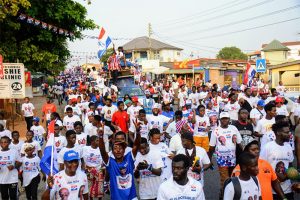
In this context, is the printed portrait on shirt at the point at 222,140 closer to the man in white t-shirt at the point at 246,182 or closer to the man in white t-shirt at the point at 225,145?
the man in white t-shirt at the point at 225,145

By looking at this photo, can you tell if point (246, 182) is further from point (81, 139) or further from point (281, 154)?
point (81, 139)

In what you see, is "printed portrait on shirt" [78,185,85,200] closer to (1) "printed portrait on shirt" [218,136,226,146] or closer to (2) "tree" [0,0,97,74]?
(1) "printed portrait on shirt" [218,136,226,146]

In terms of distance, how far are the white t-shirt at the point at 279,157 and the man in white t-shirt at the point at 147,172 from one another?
1631 mm

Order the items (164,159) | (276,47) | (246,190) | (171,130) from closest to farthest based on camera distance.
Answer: (246,190) < (164,159) < (171,130) < (276,47)

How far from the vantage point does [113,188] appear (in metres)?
5.52

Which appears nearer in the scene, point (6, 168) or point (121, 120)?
point (6, 168)

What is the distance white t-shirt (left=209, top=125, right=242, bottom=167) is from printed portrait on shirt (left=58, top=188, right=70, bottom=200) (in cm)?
363

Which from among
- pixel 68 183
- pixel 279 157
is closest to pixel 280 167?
pixel 279 157

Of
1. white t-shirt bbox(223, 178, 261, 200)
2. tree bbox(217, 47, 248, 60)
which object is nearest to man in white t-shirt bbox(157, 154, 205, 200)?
white t-shirt bbox(223, 178, 261, 200)

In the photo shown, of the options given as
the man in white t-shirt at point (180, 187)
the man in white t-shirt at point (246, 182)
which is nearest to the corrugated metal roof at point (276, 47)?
the man in white t-shirt at point (246, 182)

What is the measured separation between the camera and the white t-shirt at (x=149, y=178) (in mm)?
6043

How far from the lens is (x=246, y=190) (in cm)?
429

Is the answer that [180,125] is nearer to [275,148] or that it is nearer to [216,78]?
[275,148]

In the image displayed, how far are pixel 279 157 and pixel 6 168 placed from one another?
16.1 ft
